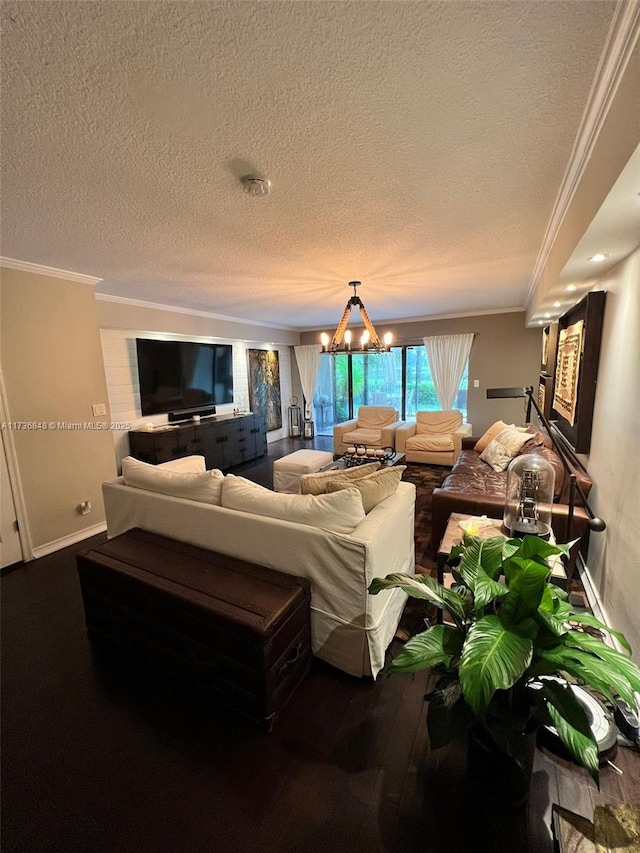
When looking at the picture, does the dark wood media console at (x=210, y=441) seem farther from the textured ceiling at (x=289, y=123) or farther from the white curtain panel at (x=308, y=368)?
the textured ceiling at (x=289, y=123)

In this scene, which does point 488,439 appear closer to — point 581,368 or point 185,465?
point 581,368

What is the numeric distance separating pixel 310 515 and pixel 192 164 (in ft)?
5.54

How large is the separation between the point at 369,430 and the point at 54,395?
14.1 ft

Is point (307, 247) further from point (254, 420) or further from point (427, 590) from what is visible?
point (254, 420)

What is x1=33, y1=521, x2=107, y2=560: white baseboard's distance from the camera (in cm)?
287

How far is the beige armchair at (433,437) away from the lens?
196 inches

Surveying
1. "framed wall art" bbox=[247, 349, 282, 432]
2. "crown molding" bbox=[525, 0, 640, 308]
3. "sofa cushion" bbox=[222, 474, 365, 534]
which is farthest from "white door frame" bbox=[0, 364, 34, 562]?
"framed wall art" bbox=[247, 349, 282, 432]

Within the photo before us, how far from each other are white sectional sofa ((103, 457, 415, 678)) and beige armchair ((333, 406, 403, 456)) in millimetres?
3499

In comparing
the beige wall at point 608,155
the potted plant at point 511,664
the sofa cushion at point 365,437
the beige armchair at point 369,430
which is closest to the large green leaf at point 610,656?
the potted plant at point 511,664

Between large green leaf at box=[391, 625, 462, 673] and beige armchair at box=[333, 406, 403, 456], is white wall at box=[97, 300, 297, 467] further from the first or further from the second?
large green leaf at box=[391, 625, 462, 673]

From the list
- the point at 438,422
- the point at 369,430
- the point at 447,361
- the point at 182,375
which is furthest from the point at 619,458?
the point at 182,375

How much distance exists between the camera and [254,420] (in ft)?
18.8

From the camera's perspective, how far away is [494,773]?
3.58 feet

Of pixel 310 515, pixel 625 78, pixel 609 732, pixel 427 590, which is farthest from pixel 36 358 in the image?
pixel 609 732
